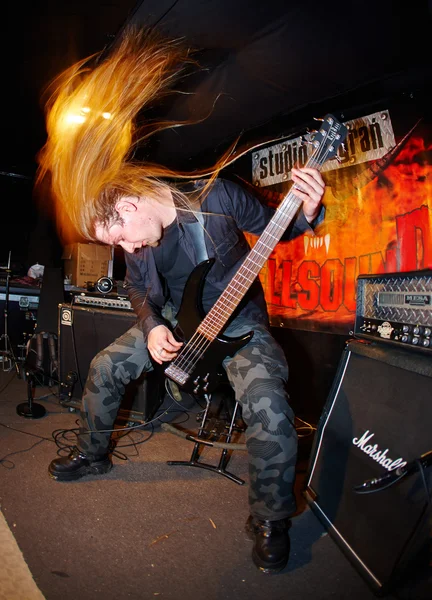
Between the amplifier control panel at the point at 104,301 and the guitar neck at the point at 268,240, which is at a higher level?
the guitar neck at the point at 268,240

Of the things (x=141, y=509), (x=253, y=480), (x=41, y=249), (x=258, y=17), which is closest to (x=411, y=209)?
(x=258, y=17)

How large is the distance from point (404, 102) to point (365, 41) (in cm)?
56

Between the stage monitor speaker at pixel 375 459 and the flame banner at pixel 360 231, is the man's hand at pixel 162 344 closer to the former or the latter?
the stage monitor speaker at pixel 375 459

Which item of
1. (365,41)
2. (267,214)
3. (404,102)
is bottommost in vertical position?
(267,214)

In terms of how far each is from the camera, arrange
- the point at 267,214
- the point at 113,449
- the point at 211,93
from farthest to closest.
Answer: the point at 211,93 → the point at 113,449 → the point at 267,214

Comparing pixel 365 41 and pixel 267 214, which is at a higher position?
pixel 365 41

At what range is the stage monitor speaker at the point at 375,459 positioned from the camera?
3.64ft

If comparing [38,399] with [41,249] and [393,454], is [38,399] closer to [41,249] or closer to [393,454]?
[393,454]

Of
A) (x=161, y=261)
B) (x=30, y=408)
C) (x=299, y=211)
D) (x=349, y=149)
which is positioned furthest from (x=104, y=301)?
Result: (x=349, y=149)

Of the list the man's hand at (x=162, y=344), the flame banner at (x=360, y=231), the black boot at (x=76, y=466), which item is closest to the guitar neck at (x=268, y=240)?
the man's hand at (x=162, y=344)

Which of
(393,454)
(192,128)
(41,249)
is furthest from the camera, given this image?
(41,249)

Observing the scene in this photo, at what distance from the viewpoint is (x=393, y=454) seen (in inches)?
49.3

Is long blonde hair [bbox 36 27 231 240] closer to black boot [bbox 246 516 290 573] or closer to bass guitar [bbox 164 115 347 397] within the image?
bass guitar [bbox 164 115 347 397]

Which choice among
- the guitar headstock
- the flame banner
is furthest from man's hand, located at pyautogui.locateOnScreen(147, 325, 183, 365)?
the flame banner
